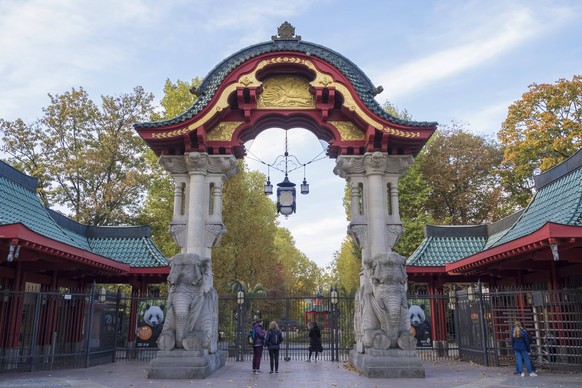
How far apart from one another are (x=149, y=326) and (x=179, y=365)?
7638mm

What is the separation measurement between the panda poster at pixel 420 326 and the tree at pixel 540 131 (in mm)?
12811

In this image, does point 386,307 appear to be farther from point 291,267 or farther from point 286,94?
point 291,267

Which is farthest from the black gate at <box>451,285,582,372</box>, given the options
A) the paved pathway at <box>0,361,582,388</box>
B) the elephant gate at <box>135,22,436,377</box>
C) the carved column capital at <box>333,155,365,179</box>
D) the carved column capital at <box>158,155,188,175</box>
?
the carved column capital at <box>158,155,188,175</box>

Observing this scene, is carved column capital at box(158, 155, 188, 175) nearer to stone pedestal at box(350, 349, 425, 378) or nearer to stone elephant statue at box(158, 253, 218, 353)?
stone elephant statue at box(158, 253, 218, 353)

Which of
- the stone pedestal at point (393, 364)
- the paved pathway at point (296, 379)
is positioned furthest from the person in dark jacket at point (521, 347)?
the stone pedestal at point (393, 364)

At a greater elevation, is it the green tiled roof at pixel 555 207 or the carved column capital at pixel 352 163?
the carved column capital at pixel 352 163

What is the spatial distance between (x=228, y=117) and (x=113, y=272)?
7568 mm

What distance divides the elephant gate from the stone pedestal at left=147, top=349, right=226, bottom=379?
1.39 meters

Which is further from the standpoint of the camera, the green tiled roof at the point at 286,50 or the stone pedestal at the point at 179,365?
the green tiled roof at the point at 286,50

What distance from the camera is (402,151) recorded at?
1509cm

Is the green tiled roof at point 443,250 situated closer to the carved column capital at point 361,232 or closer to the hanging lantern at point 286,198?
the carved column capital at point 361,232

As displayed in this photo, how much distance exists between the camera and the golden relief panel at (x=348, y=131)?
1487 centimetres

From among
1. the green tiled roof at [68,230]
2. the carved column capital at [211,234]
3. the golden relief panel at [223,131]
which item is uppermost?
the golden relief panel at [223,131]

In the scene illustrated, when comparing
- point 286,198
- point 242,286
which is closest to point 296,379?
point 286,198
